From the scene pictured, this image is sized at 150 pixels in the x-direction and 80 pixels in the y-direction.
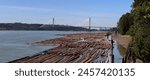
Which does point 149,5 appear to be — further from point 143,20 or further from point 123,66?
point 123,66

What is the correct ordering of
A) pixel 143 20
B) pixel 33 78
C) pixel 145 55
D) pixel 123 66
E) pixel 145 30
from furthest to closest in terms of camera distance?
pixel 143 20, pixel 145 30, pixel 145 55, pixel 123 66, pixel 33 78

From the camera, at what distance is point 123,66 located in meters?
5.05

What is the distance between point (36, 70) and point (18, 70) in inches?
10.3

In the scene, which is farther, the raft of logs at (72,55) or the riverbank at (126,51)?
the raft of logs at (72,55)

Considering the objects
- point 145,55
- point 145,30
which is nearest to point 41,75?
point 145,55

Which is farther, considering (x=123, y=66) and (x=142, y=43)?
(x=142, y=43)

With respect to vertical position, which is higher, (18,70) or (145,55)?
(18,70)

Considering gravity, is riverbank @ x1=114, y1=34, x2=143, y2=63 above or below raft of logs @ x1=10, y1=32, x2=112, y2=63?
above

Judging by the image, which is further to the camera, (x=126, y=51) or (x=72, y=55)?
(x=72, y=55)

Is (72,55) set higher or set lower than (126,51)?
lower

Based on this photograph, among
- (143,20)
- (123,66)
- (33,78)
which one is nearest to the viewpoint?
(33,78)

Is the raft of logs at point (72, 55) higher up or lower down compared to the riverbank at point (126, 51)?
lower down

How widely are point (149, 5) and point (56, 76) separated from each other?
19001 millimetres

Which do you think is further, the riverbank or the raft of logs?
the raft of logs
